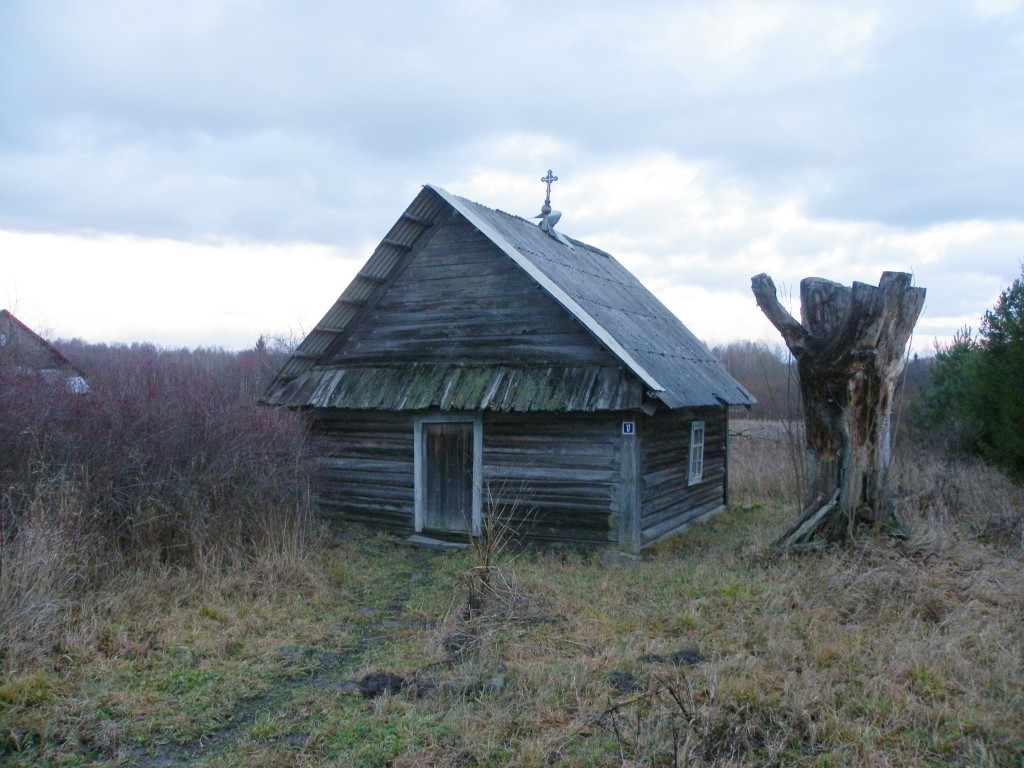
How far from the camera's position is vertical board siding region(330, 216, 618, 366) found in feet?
39.4

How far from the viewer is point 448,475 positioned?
12758 millimetres

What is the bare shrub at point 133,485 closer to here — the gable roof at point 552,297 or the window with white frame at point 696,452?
the gable roof at point 552,297

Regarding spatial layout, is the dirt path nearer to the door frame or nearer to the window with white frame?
the door frame

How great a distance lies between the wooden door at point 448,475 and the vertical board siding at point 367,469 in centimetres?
32

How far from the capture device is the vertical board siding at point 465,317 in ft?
39.4

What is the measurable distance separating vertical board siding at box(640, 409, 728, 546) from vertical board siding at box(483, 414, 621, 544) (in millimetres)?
585

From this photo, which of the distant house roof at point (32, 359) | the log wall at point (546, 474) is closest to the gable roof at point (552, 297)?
the log wall at point (546, 474)

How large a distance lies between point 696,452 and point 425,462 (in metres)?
5.19

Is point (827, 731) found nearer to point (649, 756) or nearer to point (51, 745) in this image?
point (649, 756)

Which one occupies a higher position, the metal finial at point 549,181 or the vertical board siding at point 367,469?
the metal finial at point 549,181

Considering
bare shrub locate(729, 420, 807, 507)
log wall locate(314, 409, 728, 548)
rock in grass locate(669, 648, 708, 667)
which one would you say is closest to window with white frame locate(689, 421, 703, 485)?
log wall locate(314, 409, 728, 548)

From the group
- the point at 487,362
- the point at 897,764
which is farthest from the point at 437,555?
the point at 897,764

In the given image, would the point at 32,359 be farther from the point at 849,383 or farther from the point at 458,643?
the point at 849,383

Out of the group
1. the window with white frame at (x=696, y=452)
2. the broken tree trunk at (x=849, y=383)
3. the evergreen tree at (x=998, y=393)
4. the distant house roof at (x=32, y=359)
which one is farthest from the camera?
the evergreen tree at (x=998, y=393)
